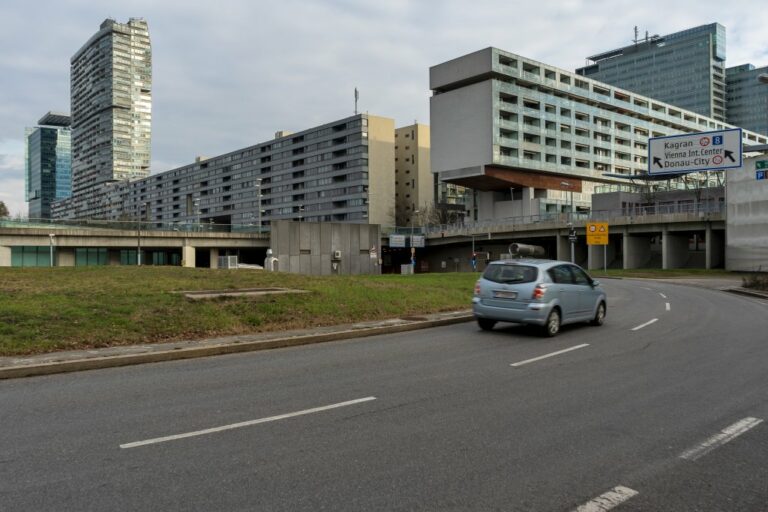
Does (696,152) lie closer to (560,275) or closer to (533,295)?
(560,275)

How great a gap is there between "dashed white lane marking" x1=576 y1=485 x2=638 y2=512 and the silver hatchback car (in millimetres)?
7990

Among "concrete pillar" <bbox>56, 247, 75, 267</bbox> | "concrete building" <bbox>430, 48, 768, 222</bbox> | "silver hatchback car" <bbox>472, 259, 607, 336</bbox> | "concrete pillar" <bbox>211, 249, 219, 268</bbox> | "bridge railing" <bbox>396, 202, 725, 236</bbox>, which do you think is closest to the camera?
"silver hatchback car" <bbox>472, 259, 607, 336</bbox>

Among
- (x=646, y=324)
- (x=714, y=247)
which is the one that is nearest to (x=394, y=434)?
(x=646, y=324)

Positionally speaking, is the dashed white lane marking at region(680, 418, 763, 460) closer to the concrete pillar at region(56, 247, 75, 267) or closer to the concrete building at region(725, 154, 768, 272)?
the concrete building at region(725, 154, 768, 272)

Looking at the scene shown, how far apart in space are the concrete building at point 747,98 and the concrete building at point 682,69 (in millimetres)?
3680

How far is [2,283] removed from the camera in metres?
16.0

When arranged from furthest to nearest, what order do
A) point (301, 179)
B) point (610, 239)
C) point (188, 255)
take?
point (301, 179) → point (610, 239) → point (188, 255)

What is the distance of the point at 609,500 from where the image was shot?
403cm

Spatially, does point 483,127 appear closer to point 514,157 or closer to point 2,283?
point 514,157

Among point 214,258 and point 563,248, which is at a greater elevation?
point 563,248

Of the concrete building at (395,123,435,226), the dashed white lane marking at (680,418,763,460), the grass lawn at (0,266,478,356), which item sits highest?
the concrete building at (395,123,435,226)

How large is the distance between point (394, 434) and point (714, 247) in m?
59.3

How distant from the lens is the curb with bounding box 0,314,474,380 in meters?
8.22

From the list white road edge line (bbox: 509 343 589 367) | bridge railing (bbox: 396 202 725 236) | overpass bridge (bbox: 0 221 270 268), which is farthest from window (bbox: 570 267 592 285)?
overpass bridge (bbox: 0 221 270 268)
